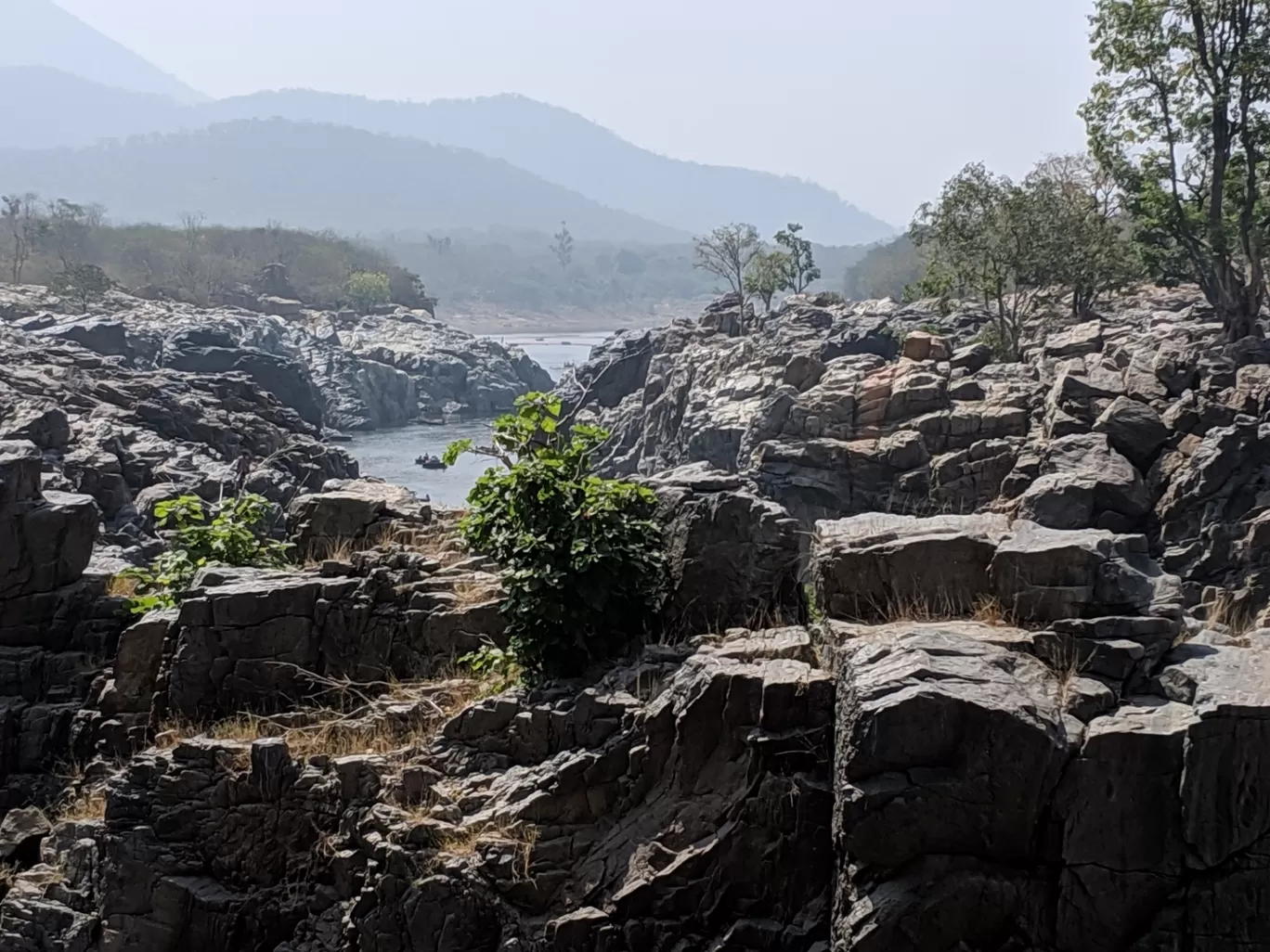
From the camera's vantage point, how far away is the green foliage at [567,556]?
31.0ft

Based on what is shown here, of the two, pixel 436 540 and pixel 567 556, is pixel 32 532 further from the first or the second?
pixel 567 556

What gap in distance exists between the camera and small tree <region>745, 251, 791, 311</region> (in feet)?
270

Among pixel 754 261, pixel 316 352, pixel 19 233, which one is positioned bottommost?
pixel 316 352

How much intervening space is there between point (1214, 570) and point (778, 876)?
24.8 metres

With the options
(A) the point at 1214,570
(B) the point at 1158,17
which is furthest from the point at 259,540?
(B) the point at 1158,17

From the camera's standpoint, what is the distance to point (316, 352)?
92000 mm

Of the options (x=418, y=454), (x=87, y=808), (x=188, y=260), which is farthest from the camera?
(x=188, y=260)

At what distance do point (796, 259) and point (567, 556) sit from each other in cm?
8069

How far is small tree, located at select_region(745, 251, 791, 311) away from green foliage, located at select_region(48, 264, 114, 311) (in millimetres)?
49177

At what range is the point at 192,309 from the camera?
9500cm

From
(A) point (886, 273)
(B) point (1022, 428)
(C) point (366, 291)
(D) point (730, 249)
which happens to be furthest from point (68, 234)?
(B) point (1022, 428)

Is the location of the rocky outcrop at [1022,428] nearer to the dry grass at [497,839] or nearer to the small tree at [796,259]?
the dry grass at [497,839]

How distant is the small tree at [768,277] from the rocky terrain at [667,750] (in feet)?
230

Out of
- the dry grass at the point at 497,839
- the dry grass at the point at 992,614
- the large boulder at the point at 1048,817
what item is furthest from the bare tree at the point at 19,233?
the large boulder at the point at 1048,817
